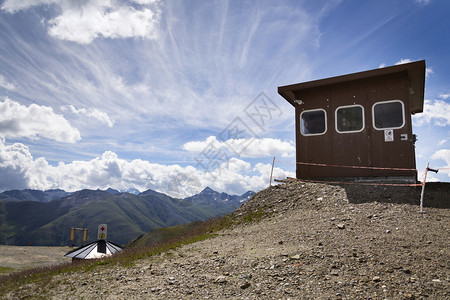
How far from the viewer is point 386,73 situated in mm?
14742

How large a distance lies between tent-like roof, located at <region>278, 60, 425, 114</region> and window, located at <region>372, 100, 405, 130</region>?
155 centimetres

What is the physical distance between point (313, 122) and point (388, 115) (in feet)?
12.6

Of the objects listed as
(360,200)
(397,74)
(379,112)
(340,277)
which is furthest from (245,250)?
(397,74)

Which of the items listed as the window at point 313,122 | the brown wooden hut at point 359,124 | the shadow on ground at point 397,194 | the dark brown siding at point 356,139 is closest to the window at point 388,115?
the brown wooden hut at point 359,124

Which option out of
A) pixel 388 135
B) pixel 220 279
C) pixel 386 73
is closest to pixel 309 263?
pixel 220 279

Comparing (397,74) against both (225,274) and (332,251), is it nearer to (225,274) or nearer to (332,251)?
(332,251)

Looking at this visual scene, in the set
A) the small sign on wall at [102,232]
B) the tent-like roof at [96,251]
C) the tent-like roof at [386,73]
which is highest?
the tent-like roof at [386,73]

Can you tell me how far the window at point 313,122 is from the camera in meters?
16.6

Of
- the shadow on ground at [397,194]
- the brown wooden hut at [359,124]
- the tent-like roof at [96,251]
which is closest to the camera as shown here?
the shadow on ground at [397,194]

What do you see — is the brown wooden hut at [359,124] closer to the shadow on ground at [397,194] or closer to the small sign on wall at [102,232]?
the shadow on ground at [397,194]

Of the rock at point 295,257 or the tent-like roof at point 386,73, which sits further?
the tent-like roof at point 386,73

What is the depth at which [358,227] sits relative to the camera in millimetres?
9344

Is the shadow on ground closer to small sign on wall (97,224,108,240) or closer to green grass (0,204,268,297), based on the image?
green grass (0,204,268,297)

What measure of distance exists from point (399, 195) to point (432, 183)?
530cm
